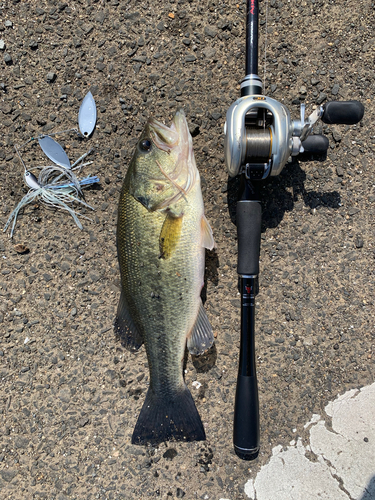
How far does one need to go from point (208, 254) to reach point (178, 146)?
2.52 ft

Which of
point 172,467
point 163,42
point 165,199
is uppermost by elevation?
point 163,42

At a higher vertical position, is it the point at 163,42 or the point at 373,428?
the point at 163,42

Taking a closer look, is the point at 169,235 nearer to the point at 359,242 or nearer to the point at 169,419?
the point at 169,419

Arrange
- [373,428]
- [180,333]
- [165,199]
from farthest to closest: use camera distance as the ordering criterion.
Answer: [373,428] → [180,333] → [165,199]

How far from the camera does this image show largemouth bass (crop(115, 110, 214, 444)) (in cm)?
179

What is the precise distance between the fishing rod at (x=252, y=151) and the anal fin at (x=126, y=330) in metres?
0.67

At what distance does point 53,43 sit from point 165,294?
1906mm

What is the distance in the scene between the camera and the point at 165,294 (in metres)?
1.84

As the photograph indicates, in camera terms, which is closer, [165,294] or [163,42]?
[165,294]

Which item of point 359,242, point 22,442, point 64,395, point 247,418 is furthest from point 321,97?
point 22,442

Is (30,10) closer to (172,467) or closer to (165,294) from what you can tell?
(165,294)

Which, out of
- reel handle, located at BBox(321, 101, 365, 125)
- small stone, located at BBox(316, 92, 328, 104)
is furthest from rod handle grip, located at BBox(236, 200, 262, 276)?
small stone, located at BBox(316, 92, 328, 104)

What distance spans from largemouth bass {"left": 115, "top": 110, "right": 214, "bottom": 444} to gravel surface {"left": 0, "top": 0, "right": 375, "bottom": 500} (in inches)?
12.1

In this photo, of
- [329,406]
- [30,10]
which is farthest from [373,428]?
[30,10]
